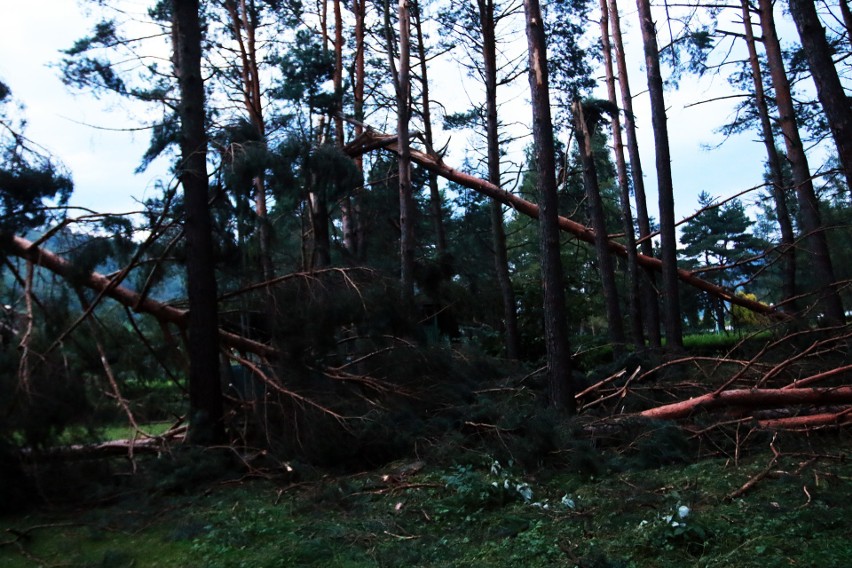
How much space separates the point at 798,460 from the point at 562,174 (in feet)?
29.0

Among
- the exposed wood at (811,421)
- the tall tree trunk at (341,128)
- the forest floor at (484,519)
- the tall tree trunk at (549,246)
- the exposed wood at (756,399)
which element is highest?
the tall tree trunk at (341,128)

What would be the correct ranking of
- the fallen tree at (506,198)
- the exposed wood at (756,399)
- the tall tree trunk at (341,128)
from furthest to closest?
the tall tree trunk at (341,128) < the fallen tree at (506,198) < the exposed wood at (756,399)

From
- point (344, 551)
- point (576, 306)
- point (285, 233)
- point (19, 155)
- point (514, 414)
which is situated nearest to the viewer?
point (344, 551)

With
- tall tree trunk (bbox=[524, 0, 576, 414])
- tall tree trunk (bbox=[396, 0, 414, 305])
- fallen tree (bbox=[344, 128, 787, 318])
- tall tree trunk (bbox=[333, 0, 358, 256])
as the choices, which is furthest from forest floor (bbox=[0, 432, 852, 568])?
tall tree trunk (bbox=[333, 0, 358, 256])

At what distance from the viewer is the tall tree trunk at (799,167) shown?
13008 mm

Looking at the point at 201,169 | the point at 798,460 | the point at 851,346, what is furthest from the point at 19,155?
the point at 851,346

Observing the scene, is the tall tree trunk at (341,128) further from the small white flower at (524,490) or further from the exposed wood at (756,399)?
the small white flower at (524,490)

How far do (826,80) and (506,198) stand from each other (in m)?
6.36

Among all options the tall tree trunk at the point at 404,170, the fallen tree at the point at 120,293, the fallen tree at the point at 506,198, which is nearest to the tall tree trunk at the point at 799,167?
the fallen tree at the point at 506,198

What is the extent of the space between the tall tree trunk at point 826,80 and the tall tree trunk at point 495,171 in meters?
8.12

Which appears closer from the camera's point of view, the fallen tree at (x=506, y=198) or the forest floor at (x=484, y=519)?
the forest floor at (x=484, y=519)

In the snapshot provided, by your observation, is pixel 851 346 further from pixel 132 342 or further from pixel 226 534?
pixel 132 342

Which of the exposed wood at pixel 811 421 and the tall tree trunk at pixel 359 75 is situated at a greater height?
the tall tree trunk at pixel 359 75

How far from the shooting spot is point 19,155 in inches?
332
